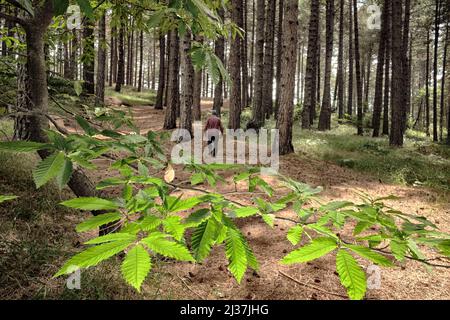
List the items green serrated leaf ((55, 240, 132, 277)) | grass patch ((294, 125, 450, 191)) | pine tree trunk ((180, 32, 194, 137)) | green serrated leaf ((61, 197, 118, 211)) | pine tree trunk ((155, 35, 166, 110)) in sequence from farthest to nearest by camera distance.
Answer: pine tree trunk ((155, 35, 166, 110))
pine tree trunk ((180, 32, 194, 137))
grass patch ((294, 125, 450, 191))
green serrated leaf ((61, 197, 118, 211))
green serrated leaf ((55, 240, 132, 277))

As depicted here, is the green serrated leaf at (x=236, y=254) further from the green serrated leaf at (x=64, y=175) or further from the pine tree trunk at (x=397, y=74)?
the pine tree trunk at (x=397, y=74)

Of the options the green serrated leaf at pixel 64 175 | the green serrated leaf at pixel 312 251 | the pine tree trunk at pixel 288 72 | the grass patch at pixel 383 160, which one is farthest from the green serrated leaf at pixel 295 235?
the pine tree trunk at pixel 288 72

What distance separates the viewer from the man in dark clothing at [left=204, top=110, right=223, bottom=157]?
33.0 feet

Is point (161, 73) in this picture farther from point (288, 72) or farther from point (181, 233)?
point (181, 233)

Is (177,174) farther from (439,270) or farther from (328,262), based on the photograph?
(439,270)

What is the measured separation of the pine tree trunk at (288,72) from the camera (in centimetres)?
1023

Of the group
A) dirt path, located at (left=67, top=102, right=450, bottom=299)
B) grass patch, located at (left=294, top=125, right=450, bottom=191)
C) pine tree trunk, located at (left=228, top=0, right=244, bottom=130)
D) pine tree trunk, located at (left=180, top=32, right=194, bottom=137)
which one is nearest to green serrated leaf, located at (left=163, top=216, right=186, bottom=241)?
dirt path, located at (left=67, top=102, right=450, bottom=299)

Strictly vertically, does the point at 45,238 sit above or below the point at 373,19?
below

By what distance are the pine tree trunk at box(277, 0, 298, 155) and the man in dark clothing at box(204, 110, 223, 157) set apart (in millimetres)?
2271

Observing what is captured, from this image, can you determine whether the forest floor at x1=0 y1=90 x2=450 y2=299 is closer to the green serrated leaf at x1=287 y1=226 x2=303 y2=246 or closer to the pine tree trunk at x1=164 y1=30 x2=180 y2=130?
the green serrated leaf at x1=287 y1=226 x2=303 y2=246

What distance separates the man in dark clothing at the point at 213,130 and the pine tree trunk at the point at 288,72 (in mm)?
2271
